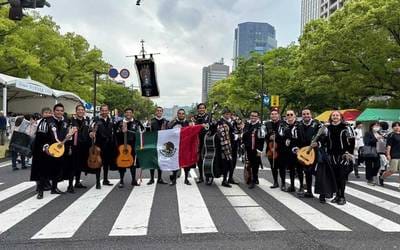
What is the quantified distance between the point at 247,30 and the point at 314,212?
84830mm

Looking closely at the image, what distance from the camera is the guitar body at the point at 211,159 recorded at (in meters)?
10.1

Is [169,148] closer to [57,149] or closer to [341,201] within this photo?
[57,149]

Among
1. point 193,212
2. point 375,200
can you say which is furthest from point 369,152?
point 193,212

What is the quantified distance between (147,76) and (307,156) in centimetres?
1592

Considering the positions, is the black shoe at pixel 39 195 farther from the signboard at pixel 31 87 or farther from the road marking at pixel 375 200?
the signboard at pixel 31 87

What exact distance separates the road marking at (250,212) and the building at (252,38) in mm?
75962

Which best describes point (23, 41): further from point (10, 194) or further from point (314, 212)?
point (314, 212)

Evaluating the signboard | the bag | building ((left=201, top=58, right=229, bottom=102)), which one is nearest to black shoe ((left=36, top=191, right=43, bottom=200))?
the bag

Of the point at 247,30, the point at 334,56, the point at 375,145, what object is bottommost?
the point at 375,145

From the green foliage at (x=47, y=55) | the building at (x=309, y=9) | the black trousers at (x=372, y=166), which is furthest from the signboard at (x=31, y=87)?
the building at (x=309, y=9)

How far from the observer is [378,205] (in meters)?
8.37

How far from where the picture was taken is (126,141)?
10.0 m

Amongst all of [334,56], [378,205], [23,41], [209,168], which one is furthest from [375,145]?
[23,41]

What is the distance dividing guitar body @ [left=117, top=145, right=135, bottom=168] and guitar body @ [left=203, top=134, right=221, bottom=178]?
1.68 meters
